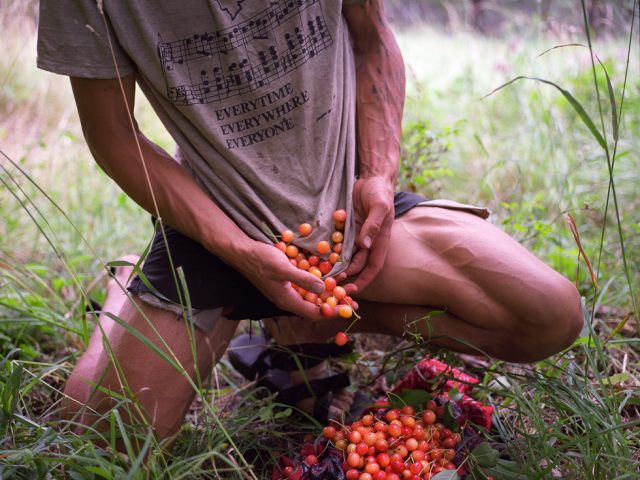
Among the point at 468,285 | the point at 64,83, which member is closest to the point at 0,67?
the point at 64,83

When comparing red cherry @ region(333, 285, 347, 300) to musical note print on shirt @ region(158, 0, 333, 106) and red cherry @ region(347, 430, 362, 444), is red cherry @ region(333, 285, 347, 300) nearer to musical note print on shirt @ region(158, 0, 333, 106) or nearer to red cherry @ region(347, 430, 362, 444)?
red cherry @ region(347, 430, 362, 444)

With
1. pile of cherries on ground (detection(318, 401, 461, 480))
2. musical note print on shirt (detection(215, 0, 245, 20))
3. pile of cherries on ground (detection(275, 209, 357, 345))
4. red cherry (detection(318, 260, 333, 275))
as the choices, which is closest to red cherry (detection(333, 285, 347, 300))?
pile of cherries on ground (detection(275, 209, 357, 345))

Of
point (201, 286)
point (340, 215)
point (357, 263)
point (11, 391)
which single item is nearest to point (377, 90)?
point (340, 215)

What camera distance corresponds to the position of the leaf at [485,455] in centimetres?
133

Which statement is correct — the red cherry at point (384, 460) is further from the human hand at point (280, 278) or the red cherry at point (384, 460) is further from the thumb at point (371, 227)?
the thumb at point (371, 227)

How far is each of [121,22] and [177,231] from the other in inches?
21.8

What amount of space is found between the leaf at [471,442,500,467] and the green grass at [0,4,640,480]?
0.07 m

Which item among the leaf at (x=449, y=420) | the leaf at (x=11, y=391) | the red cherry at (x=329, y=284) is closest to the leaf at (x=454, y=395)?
the leaf at (x=449, y=420)

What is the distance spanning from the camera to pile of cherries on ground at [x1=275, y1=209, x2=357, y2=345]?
1461 mm

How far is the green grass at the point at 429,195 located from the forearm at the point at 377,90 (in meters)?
0.55

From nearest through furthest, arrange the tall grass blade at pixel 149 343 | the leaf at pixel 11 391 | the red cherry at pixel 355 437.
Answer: the tall grass blade at pixel 149 343 < the leaf at pixel 11 391 < the red cherry at pixel 355 437

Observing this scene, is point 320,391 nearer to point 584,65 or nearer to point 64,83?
point 584,65

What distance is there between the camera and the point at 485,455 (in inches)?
52.8

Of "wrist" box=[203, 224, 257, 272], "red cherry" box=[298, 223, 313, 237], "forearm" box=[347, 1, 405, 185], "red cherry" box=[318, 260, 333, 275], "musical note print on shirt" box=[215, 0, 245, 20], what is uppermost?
"musical note print on shirt" box=[215, 0, 245, 20]
